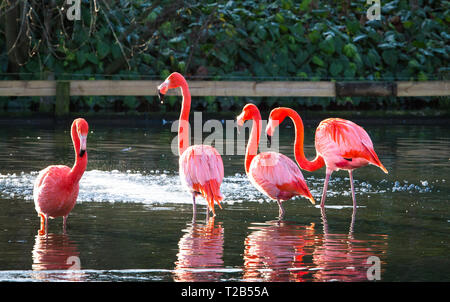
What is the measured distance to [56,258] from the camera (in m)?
6.34

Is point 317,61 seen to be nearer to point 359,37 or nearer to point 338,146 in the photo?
point 359,37

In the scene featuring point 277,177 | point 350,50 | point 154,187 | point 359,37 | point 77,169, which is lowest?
point 154,187

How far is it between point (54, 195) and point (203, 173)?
146 centimetres

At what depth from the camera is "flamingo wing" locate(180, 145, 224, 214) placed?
7969mm

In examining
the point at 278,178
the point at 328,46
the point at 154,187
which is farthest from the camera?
the point at 328,46

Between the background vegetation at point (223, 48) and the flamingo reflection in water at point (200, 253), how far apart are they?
427 inches

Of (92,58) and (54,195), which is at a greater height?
(92,58)

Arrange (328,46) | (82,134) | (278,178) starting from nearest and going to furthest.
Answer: (82,134) → (278,178) → (328,46)

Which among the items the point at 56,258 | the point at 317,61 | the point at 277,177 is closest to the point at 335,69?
the point at 317,61

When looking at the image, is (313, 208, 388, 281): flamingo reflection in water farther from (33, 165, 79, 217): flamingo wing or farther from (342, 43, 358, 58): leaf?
(342, 43, 358, 58): leaf

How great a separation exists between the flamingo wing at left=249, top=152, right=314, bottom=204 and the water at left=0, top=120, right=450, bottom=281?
237 mm

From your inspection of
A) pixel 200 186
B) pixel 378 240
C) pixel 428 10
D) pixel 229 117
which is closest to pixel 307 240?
pixel 378 240

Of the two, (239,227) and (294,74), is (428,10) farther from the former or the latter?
(239,227)

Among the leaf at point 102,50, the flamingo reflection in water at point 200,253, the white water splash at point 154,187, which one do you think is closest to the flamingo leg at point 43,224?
the flamingo reflection in water at point 200,253
